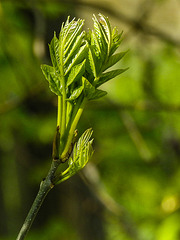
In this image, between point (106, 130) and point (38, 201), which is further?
point (106, 130)

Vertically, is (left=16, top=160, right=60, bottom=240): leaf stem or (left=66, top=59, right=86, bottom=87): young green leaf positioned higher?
(left=66, top=59, right=86, bottom=87): young green leaf

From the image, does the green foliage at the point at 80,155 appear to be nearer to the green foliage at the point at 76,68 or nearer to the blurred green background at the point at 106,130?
the green foliage at the point at 76,68

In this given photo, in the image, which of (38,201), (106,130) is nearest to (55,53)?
(38,201)

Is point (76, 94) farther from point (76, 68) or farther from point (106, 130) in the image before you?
point (106, 130)

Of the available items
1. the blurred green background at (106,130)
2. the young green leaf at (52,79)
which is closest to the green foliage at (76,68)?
the young green leaf at (52,79)

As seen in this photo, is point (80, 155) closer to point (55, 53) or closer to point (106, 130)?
point (55, 53)

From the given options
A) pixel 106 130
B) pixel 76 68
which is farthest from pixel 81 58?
pixel 106 130

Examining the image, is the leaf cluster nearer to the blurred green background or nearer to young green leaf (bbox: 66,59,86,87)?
young green leaf (bbox: 66,59,86,87)

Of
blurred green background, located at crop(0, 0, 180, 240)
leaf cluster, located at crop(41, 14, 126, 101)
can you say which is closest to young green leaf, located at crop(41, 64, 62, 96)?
leaf cluster, located at crop(41, 14, 126, 101)

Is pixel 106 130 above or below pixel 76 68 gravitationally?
below
